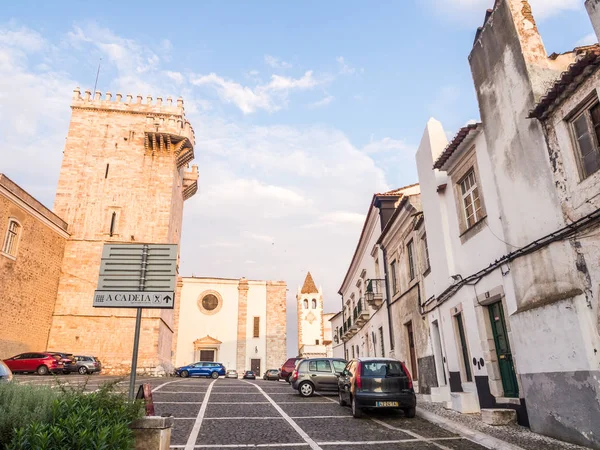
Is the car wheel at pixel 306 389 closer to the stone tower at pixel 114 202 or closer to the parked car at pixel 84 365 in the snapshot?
the parked car at pixel 84 365

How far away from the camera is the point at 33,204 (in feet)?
87.8

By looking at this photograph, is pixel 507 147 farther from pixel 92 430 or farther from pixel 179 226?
pixel 179 226

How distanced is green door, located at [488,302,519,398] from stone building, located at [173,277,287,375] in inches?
1668

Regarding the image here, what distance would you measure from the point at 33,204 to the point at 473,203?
26.7 m

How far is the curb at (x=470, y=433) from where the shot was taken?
6.48m

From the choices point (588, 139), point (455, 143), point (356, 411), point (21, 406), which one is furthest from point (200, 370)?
point (588, 139)

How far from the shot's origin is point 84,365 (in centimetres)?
2625

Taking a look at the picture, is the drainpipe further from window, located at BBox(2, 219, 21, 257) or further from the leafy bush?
window, located at BBox(2, 219, 21, 257)

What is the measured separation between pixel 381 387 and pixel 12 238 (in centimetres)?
2466

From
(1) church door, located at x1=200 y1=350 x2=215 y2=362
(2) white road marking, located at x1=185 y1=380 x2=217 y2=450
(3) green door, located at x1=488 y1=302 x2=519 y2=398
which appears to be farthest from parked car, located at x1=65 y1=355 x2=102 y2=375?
(3) green door, located at x1=488 y1=302 x2=519 y2=398

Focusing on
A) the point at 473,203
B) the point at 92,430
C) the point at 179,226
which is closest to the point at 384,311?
the point at 473,203

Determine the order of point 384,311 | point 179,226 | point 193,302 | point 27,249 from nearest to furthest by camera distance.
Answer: point 384,311, point 27,249, point 179,226, point 193,302

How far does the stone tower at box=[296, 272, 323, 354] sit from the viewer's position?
203ft

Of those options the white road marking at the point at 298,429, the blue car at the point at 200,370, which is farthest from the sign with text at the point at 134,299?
the blue car at the point at 200,370
